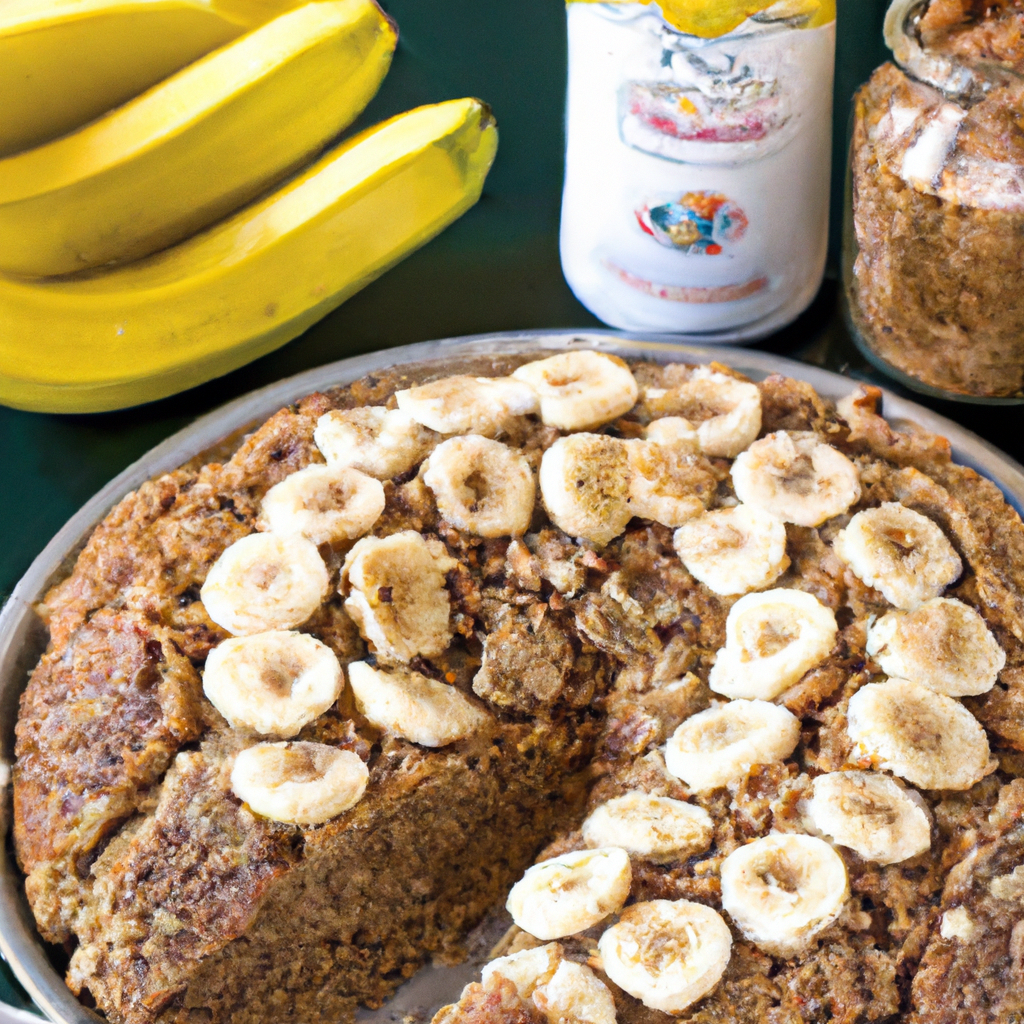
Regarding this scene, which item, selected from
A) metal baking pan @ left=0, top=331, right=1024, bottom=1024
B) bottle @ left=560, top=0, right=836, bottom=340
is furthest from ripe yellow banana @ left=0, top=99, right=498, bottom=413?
bottle @ left=560, top=0, right=836, bottom=340

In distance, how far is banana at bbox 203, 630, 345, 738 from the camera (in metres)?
1.50

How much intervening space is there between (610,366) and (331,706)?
2.56ft

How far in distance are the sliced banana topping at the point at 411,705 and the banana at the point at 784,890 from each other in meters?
0.44

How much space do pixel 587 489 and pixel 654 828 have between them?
537 millimetres

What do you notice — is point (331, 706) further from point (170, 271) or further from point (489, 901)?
point (170, 271)

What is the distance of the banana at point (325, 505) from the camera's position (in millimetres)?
1637

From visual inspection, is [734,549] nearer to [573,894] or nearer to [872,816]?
[872,816]

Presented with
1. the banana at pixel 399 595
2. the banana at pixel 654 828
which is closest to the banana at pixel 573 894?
the banana at pixel 654 828

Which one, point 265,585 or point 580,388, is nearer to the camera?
point 265,585

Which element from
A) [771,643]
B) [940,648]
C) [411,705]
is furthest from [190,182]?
[940,648]

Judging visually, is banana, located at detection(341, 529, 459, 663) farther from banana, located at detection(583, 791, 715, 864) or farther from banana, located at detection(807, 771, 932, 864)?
banana, located at detection(807, 771, 932, 864)

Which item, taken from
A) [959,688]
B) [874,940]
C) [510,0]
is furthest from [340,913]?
[510,0]

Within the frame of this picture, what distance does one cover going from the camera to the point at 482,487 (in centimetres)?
170

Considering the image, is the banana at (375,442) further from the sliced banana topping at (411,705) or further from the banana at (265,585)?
the sliced banana topping at (411,705)
